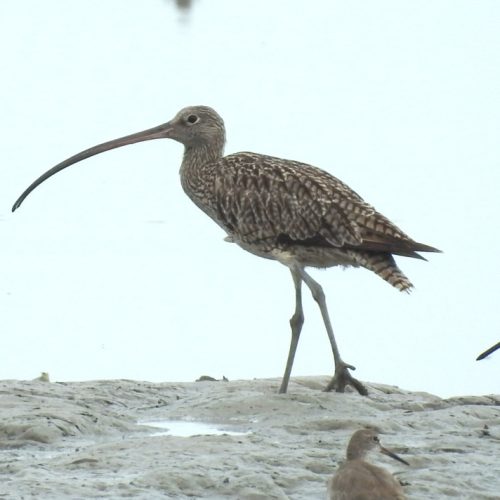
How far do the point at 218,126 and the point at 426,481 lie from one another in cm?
401

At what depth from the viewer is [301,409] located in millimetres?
9227

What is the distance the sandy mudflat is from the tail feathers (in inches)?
28.0

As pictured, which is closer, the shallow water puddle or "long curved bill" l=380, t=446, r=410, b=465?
"long curved bill" l=380, t=446, r=410, b=465

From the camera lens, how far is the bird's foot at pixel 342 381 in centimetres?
977

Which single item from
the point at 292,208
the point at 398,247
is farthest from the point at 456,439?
the point at 292,208

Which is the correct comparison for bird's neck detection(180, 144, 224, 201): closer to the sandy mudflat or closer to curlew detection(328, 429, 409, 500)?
the sandy mudflat

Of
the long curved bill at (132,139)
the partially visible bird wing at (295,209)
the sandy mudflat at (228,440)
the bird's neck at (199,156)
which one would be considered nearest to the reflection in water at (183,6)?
the long curved bill at (132,139)

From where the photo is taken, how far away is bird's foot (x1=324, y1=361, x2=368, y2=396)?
32.1 ft

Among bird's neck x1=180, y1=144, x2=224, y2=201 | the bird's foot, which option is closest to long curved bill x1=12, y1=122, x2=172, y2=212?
bird's neck x1=180, y1=144, x2=224, y2=201

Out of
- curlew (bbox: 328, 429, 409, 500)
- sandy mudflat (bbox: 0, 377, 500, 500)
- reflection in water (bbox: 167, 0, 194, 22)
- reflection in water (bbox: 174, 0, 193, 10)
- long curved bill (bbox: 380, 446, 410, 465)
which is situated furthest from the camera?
reflection in water (bbox: 174, 0, 193, 10)

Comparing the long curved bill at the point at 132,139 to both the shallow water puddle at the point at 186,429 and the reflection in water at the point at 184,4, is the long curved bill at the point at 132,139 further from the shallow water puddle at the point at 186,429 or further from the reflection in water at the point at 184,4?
the reflection in water at the point at 184,4

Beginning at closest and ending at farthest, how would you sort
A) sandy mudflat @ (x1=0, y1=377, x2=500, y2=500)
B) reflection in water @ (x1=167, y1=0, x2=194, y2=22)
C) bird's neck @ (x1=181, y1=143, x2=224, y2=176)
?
sandy mudflat @ (x1=0, y1=377, x2=500, y2=500), bird's neck @ (x1=181, y1=143, x2=224, y2=176), reflection in water @ (x1=167, y1=0, x2=194, y2=22)

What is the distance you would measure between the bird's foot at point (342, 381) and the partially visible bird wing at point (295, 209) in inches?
27.9

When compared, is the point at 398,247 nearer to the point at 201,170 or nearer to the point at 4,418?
the point at 201,170
